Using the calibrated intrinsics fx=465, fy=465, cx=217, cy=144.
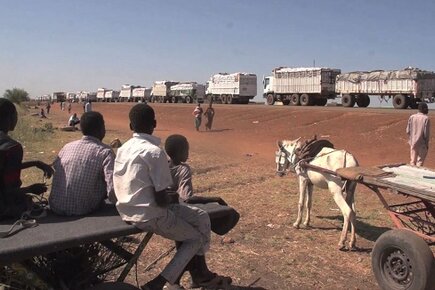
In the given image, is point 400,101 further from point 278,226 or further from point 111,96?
point 111,96

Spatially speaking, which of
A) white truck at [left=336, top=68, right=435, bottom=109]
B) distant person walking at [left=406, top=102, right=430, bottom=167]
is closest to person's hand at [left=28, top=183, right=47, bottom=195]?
distant person walking at [left=406, top=102, right=430, bottom=167]

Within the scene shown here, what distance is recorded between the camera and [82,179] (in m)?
3.96

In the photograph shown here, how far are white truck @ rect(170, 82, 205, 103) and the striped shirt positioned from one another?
54103 millimetres

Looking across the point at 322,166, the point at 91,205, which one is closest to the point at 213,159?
the point at 322,166

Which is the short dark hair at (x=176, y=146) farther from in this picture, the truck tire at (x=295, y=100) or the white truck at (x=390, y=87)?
the truck tire at (x=295, y=100)

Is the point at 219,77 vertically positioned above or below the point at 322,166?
above

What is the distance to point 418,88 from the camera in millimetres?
31172

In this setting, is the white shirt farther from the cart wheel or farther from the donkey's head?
the donkey's head

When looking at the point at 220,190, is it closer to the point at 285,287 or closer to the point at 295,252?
the point at 295,252

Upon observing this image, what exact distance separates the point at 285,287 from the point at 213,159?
1071cm

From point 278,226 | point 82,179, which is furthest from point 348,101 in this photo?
point 82,179

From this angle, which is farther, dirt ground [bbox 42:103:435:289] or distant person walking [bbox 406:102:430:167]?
distant person walking [bbox 406:102:430:167]

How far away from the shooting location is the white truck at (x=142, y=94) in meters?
81.1

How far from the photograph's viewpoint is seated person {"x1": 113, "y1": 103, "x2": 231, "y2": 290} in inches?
144
